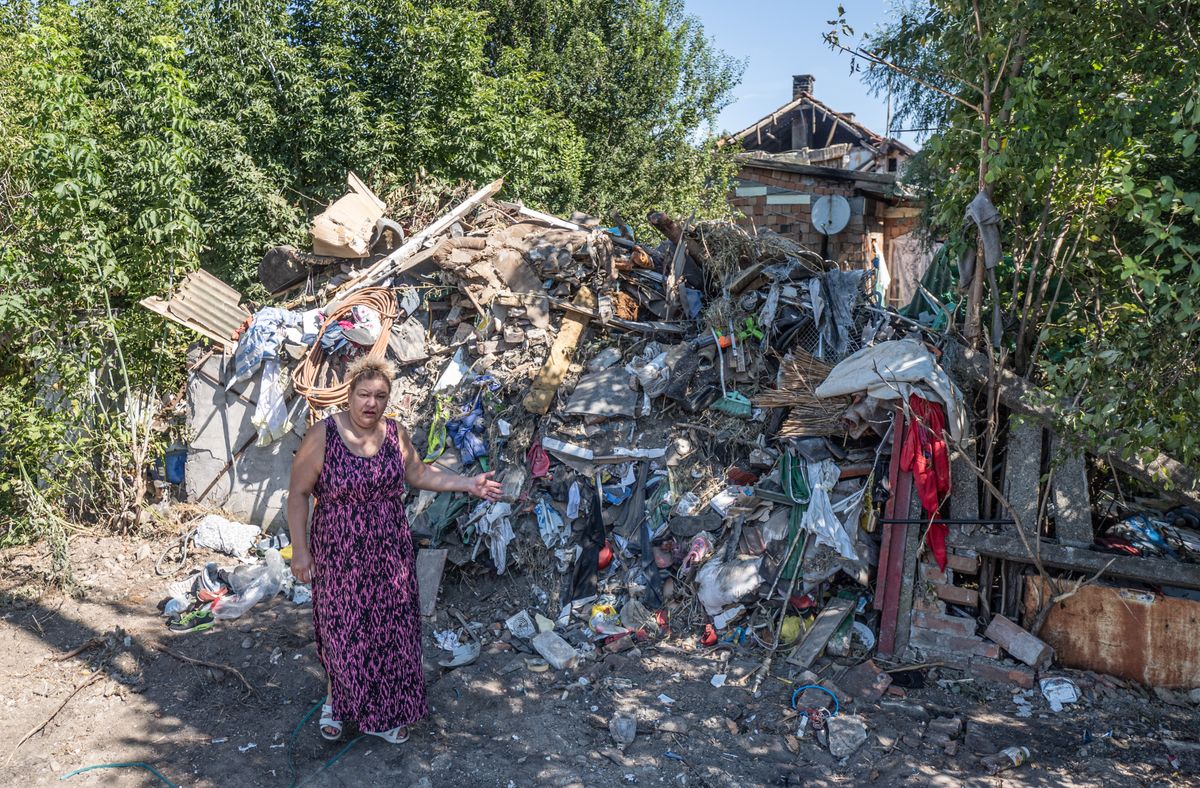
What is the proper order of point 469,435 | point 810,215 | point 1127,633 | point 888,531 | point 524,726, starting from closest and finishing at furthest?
point 524,726, point 1127,633, point 888,531, point 469,435, point 810,215

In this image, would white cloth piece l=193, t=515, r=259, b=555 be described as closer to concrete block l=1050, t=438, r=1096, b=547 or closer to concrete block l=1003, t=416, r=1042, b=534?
concrete block l=1003, t=416, r=1042, b=534

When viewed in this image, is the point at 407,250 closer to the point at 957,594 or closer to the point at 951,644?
the point at 957,594

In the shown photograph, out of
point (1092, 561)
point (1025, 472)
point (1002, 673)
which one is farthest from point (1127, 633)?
point (1025, 472)

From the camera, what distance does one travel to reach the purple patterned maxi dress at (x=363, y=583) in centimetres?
372

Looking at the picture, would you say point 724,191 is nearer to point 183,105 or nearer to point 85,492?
point 183,105

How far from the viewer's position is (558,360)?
634 centimetres

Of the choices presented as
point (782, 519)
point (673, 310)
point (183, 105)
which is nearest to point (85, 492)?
point (183, 105)

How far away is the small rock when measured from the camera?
388 centimetres

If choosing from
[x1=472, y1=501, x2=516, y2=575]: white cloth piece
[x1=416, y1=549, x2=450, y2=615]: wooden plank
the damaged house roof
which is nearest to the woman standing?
[x1=416, y1=549, x2=450, y2=615]: wooden plank

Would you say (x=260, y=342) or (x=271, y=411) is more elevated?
(x=260, y=342)

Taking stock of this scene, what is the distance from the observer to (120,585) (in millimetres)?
6195

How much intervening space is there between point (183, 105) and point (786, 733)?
6416 millimetres

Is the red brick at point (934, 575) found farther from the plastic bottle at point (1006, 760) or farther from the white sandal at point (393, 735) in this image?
the white sandal at point (393, 735)

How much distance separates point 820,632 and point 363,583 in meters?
2.65
